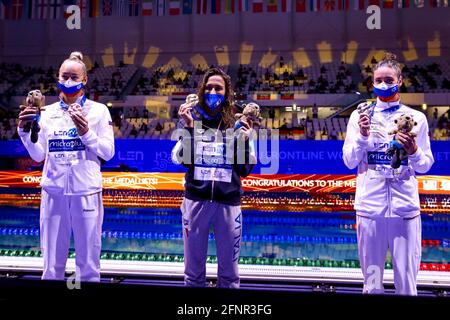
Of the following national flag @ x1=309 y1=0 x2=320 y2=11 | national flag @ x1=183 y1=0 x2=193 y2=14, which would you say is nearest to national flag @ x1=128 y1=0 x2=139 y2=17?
national flag @ x1=183 y1=0 x2=193 y2=14

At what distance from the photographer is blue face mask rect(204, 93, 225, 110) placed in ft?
8.21

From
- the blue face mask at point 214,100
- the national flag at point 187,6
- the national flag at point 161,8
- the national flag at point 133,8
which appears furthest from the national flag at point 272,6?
the blue face mask at point 214,100

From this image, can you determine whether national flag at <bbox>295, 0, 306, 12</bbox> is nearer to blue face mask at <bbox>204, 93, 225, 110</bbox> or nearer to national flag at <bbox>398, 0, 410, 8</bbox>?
national flag at <bbox>398, 0, 410, 8</bbox>

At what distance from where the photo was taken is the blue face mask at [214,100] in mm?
2502

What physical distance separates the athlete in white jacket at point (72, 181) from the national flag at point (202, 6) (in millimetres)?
16336

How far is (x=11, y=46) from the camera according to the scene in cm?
1812

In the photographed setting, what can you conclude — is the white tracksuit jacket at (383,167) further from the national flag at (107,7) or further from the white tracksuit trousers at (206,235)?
the national flag at (107,7)

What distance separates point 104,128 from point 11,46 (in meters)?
18.3

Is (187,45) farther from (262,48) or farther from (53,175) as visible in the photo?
(53,175)

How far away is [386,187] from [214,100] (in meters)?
1.16

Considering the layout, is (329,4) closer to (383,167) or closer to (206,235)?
(383,167)

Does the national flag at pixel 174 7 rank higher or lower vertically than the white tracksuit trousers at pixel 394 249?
higher

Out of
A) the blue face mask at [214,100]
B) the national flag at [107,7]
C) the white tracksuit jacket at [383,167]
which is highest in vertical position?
the national flag at [107,7]
